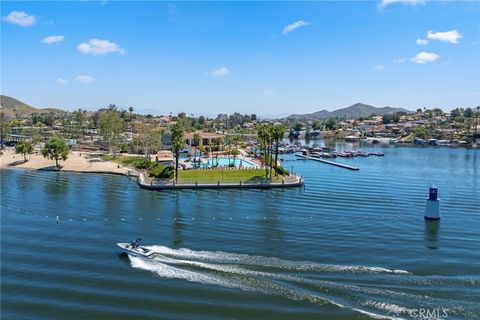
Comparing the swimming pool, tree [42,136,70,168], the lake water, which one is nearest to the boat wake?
the lake water

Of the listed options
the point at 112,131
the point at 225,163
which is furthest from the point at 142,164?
the point at 112,131

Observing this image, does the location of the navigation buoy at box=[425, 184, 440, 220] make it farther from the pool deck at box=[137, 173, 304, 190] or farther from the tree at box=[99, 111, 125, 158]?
the tree at box=[99, 111, 125, 158]

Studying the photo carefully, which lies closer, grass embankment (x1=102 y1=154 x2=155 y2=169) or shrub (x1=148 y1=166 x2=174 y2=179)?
shrub (x1=148 y1=166 x2=174 y2=179)

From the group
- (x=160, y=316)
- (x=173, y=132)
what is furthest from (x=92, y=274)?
(x=173, y=132)

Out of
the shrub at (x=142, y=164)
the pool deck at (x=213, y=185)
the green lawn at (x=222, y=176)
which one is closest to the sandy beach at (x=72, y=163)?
the shrub at (x=142, y=164)

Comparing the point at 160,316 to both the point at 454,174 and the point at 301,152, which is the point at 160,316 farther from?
the point at 301,152

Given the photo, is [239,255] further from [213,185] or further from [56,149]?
[56,149]
